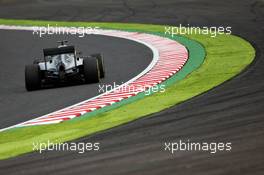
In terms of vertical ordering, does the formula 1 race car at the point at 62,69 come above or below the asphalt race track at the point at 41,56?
above

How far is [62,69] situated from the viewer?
68.7 ft

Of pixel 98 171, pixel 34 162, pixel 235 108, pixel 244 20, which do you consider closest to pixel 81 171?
pixel 98 171

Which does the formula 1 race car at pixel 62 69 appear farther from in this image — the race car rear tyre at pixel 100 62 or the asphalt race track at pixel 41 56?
the race car rear tyre at pixel 100 62

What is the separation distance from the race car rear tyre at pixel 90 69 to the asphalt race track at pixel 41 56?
221mm

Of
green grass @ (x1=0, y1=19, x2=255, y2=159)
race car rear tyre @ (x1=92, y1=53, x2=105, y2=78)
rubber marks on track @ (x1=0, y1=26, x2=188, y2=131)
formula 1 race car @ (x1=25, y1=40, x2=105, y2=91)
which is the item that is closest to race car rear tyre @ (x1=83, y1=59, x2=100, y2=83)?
formula 1 race car @ (x1=25, y1=40, x2=105, y2=91)

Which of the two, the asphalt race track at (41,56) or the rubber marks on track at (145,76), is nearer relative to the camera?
the rubber marks on track at (145,76)

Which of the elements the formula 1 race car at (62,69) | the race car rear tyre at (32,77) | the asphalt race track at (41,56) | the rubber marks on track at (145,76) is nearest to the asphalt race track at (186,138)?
the rubber marks on track at (145,76)

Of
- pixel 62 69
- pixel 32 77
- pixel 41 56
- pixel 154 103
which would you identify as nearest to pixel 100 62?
pixel 62 69

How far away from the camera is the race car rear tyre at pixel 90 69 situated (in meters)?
20.9

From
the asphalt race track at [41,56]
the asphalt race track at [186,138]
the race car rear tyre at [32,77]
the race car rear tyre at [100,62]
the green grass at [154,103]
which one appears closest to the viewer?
the asphalt race track at [186,138]

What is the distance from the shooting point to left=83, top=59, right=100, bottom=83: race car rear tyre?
20891mm

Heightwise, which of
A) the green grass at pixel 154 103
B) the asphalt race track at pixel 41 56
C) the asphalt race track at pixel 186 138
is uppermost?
the asphalt race track at pixel 186 138

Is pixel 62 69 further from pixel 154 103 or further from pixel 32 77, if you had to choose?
pixel 154 103

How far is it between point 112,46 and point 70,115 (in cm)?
1272
